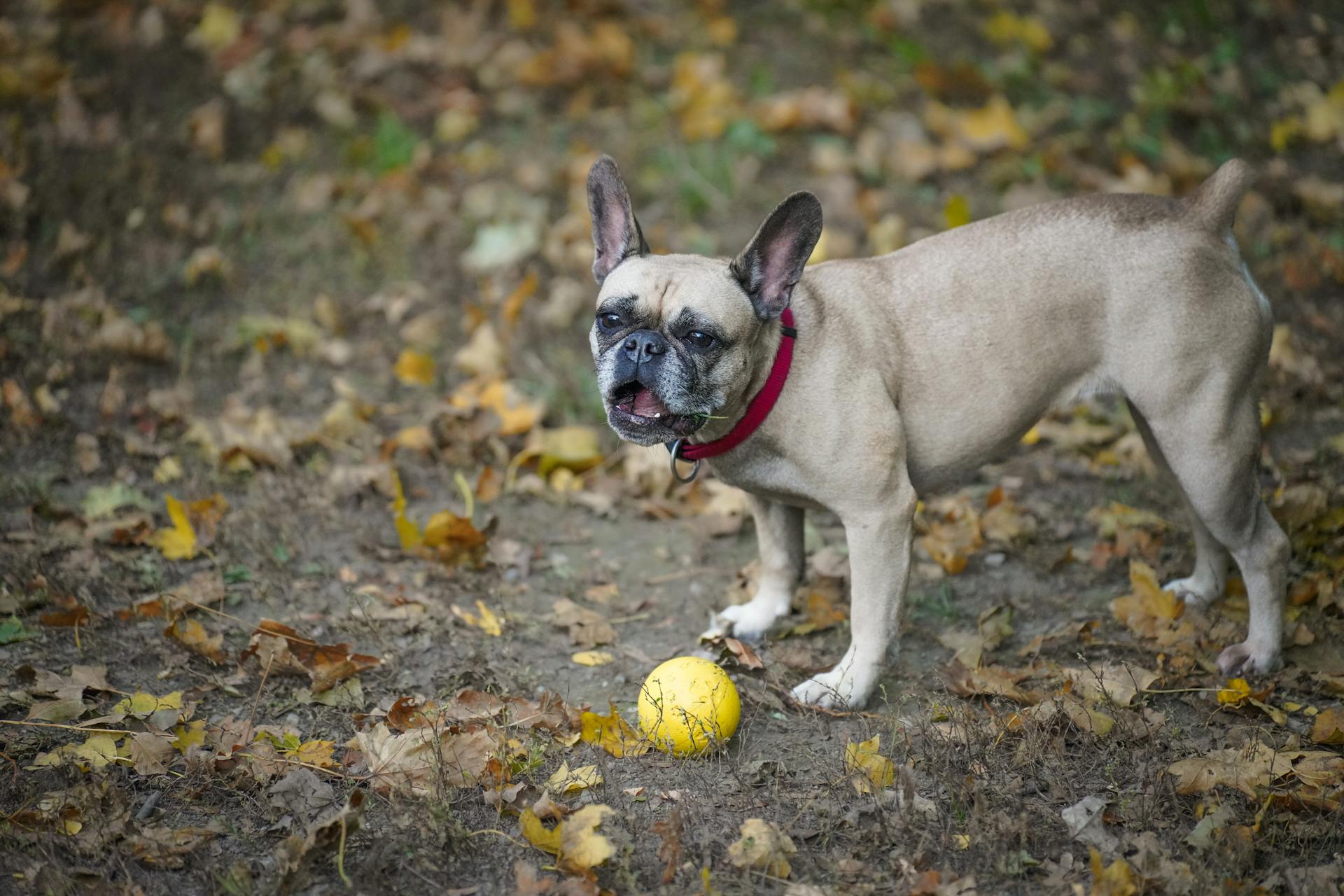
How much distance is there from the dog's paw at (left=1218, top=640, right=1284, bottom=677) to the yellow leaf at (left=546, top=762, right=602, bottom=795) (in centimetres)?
253

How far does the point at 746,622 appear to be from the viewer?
4.93 meters

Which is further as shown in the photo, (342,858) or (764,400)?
(764,400)

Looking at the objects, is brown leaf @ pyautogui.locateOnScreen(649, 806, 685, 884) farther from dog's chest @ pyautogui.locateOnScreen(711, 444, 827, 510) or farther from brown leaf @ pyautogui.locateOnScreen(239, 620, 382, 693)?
brown leaf @ pyautogui.locateOnScreen(239, 620, 382, 693)

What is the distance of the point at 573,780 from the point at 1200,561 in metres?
3.02

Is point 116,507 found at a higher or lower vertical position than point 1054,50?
lower

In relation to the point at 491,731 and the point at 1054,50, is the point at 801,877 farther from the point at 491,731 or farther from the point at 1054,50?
the point at 1054,50

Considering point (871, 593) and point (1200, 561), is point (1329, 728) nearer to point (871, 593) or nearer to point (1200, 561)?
point (1200, 561)

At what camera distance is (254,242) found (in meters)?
7.91

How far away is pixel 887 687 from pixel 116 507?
3.80m

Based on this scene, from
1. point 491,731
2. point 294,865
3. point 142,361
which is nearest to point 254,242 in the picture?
point 142,361

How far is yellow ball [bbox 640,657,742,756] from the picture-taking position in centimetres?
386

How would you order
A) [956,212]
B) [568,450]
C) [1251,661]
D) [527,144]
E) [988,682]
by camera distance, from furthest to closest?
1. [527,144]
2. [956,212]
3. [568,450]
4. [1251,661]
5. [988,682]

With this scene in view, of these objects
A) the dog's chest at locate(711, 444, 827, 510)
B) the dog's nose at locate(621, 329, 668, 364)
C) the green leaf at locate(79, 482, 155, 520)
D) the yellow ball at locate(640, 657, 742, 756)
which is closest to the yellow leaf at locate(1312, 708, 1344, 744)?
the dog's chest at locate(711, 444, 827, 510)

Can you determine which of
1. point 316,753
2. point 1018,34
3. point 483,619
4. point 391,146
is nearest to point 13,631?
point 316,753
